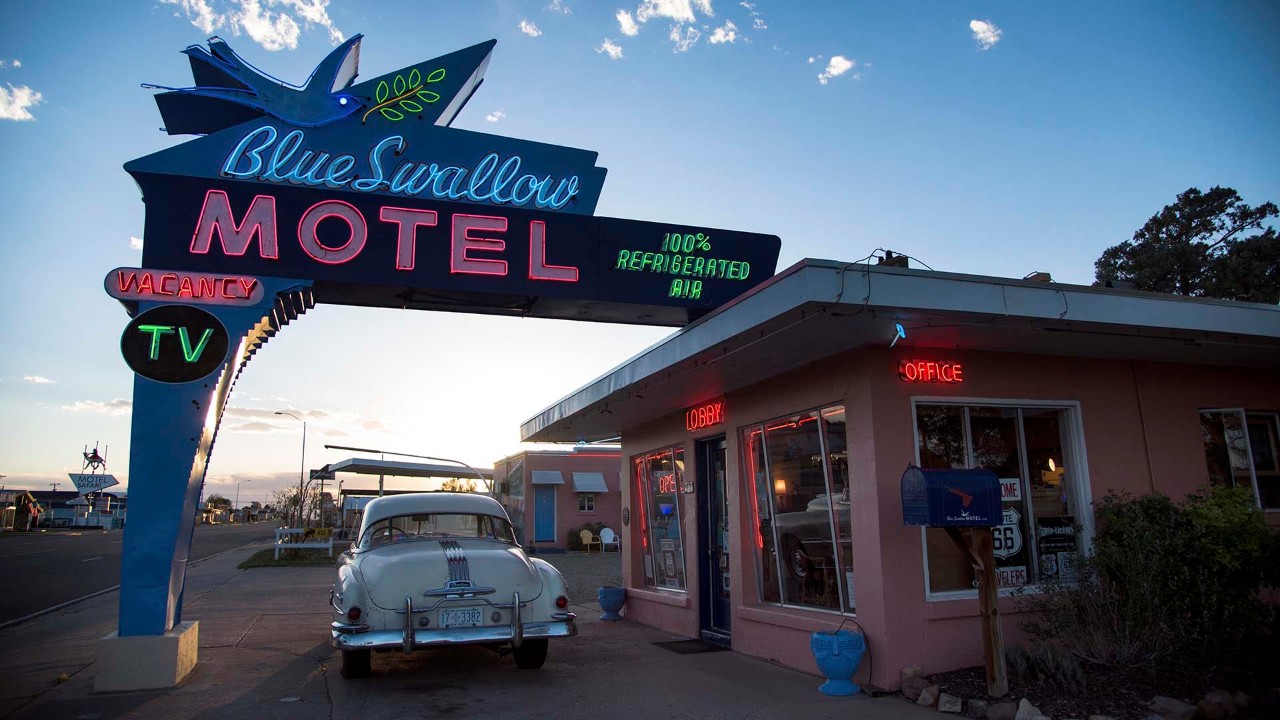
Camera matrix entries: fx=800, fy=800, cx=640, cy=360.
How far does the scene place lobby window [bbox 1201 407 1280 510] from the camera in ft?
28.7

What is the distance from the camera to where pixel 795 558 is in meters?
8.60

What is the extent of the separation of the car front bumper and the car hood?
230 millimetres

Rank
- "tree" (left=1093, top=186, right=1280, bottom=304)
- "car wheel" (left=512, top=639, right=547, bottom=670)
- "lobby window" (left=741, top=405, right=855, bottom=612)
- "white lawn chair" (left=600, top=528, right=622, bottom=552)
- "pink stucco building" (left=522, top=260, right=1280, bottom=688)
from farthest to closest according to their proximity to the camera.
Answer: "white lawn chair" (left=600, top=528, right=622, bottom=552), "tree" (left=1093, top=186, right=1280, bottom=304), "car wheel" (left=512, top=639, right=547, bottom=670), "lobby window" (left=741, top=405, right=855, bottom=612), "pink stucco building" (left=522, top=260, right=1280, bottom=688)

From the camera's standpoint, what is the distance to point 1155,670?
243 inches

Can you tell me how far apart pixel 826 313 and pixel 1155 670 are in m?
3.76

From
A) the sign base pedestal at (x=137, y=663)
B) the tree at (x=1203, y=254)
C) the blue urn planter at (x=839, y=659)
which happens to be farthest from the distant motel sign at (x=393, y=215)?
the tree at (x=1203, y=254)

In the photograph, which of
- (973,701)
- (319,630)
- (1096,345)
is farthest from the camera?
(319,630)

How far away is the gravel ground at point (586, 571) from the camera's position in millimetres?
16297

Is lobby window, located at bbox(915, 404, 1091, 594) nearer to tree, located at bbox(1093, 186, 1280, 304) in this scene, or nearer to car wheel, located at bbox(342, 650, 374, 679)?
car wheel, located at bbox(342, 650, 374, 679)

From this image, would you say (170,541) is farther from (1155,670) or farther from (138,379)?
(1155,670)

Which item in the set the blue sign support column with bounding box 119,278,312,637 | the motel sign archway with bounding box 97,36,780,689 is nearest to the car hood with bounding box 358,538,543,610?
the blue sign support column with bounding box 119,278,312,637

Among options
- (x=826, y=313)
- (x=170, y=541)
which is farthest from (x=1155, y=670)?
(x=170, y=541)

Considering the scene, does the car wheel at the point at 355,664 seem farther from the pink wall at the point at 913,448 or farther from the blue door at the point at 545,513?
the blue door at the point at 545,513

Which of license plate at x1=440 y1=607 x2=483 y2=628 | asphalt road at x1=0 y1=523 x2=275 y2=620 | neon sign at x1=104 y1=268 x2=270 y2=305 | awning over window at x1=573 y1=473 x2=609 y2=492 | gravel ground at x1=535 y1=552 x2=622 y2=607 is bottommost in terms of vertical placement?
gravel ground at x1=535 y1=552 x2=622 y2=607
